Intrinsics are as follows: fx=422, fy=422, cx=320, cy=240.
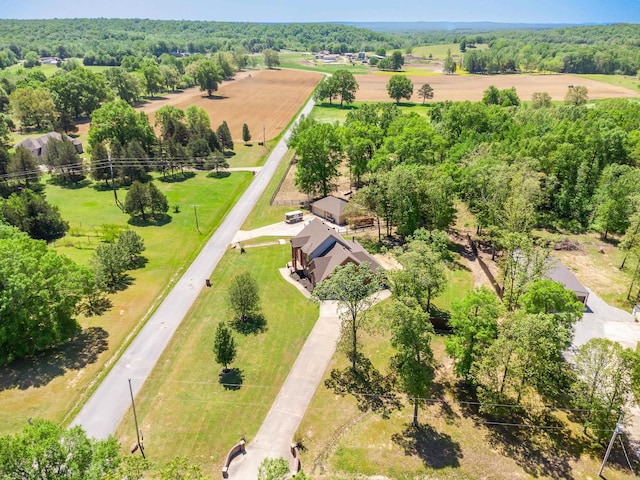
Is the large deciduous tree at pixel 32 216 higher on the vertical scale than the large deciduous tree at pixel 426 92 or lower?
lower

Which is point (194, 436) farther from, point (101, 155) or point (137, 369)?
point (101, 155)

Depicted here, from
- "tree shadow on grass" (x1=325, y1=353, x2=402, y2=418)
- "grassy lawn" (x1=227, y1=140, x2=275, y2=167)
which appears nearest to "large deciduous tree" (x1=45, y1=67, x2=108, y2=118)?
"grassy lawn" (x1=227, y1=140, x2=275, y2=167)

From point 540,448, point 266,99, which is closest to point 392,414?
point 540,448

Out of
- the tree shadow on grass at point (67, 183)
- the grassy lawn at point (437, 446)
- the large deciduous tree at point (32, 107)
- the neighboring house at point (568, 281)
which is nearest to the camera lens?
the grassy lawn at point (437, 446)

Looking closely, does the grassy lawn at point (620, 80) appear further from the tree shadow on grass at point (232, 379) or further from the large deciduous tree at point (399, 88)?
the tree shadow on grass at point (232, 379)

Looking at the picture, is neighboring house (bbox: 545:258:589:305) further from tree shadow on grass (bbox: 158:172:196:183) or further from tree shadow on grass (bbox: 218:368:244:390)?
tree shadow on grass (bbox: 158:172:196:183)

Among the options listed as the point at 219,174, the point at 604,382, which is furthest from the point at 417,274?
the point at 219,174

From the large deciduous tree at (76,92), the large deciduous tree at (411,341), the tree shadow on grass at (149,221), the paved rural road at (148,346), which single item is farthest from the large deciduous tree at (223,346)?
the large deciduous tree at (76,92)
